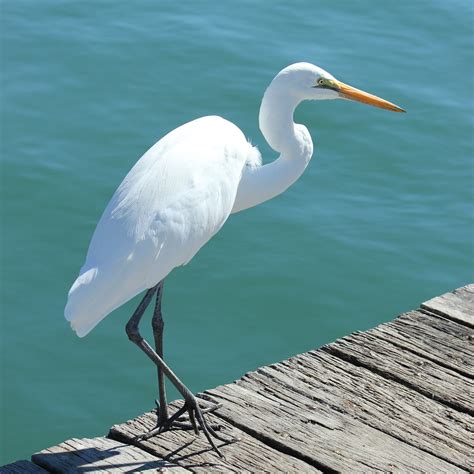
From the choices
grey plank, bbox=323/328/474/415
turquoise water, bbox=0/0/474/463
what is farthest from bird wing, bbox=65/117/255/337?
turquoise water, bbox=0/0/474/463

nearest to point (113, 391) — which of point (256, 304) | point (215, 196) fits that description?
point (256, 304)

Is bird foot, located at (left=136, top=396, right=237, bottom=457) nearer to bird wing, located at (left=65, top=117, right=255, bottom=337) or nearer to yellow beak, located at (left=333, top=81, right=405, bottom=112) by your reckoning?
bird wing, located at (left=65, top=117, right=255, bottom=337)

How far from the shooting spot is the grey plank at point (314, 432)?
3.14 meters

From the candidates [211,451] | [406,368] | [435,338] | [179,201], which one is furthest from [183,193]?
[435,338]

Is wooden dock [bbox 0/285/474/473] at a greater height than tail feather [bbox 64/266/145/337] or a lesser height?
lesser

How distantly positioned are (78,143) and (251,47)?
191 cm

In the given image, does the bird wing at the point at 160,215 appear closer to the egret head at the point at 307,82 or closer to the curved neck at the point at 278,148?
the curved neck at the point at 278,148

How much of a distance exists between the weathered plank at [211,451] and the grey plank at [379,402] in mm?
289

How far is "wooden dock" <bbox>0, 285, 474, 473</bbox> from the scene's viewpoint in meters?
3.15

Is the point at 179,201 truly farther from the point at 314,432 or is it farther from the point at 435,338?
the point at 435,338

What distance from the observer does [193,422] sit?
3330mm

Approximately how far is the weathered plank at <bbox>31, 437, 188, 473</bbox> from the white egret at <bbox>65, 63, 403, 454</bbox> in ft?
0.47

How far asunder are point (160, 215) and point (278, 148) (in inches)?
26.9

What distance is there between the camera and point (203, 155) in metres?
3.57
